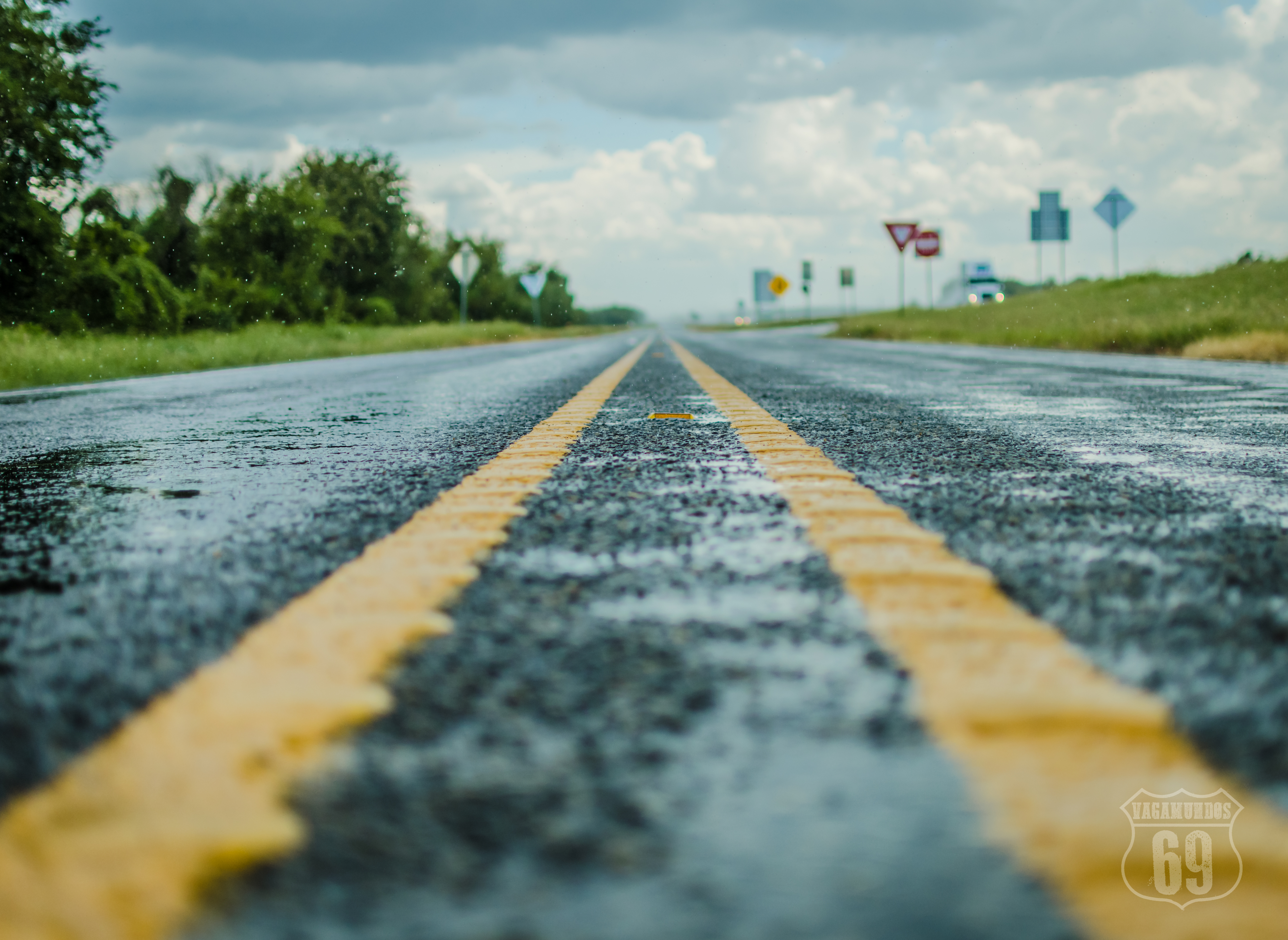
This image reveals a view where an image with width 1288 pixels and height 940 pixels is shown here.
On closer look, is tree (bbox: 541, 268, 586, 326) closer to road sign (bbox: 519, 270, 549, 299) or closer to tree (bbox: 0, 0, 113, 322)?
road sign (bbox: 519, 270, 549, 299)

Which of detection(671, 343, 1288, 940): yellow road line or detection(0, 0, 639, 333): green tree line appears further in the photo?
detection(0, 0, 639, 333): green tree line

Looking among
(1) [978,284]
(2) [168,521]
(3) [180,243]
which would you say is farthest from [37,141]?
(1) [978,284]

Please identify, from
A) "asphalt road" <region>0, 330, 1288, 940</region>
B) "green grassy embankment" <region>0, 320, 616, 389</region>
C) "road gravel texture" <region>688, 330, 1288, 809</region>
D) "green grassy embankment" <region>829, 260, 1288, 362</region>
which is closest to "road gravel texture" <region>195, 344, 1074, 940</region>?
"asphalt road" <region>0, 330, 1288, 940</region>

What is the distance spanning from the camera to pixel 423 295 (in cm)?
5438

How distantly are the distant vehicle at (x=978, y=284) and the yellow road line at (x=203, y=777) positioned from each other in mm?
58597

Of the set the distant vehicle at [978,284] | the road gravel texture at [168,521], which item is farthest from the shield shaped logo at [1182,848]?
the distant vehicle at [978,284]

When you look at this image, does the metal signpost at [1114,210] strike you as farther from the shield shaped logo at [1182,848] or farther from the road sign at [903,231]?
the shield shaped logo at [1182,848]

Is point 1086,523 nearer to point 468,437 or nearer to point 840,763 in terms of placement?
point 840,763

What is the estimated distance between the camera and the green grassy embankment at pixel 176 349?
9.59 metres

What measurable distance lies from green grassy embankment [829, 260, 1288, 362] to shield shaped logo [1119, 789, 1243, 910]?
11188 mm

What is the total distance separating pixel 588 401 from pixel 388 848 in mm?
4823

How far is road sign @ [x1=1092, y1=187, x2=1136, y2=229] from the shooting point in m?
25.3

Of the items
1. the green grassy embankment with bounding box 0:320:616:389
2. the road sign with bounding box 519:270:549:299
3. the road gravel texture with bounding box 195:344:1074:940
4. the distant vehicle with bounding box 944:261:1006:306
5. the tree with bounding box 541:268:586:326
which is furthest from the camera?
the tree with bounding box 541:268:586:326

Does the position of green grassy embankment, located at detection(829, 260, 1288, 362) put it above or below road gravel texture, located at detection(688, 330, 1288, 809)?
above
